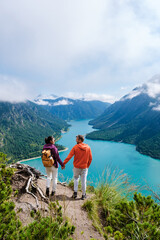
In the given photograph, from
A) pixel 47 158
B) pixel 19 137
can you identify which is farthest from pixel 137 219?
pixel 19 137

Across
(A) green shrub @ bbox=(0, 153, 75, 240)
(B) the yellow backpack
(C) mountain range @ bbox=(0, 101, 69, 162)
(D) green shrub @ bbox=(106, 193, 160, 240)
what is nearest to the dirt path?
(A) green shrub @ bbox=(0, 153, 75, 240)

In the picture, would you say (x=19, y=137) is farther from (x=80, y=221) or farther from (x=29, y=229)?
(x=29, y=229)

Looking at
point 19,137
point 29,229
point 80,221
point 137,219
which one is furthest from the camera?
point 19,137

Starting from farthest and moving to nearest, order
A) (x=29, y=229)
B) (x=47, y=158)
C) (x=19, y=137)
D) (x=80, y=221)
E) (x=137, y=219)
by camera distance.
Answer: (x=19, y=137) < (x=47, y=158) < (x=80, y=221) < (x=137, y=219) < (x=29, y=229)

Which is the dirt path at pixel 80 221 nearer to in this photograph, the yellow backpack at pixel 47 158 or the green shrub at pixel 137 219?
the green shrub at pixel 137 219

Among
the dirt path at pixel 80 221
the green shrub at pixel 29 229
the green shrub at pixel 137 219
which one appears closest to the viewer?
the green shrub at pixel 29 229

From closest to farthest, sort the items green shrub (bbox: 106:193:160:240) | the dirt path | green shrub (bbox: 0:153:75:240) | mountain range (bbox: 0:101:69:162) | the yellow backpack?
green shrub (bbox: 0:153:75:240) → green shrub (bbox: 106:193:160:240) → the dirt path → the yellow backpack → mountain range (bbox: 0:101:69:162)

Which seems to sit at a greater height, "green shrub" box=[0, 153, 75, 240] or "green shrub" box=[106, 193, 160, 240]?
"green shrub" box=[0, 153, 75, 240]

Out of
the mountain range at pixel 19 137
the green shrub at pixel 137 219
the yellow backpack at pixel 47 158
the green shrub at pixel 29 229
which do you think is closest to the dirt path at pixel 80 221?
the green shrub at pixel 29 229

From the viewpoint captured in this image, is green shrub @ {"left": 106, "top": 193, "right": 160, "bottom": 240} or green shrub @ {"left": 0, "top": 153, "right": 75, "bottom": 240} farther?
green shrub @ {"left": 106, "top": 193, "right": 160, "bottom": 240}

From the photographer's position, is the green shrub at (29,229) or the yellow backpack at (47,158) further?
the yellow backpack at (47,158)

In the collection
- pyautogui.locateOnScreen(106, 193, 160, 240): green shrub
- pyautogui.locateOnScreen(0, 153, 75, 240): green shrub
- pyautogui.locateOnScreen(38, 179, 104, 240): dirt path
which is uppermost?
pyautogui.locateOnScreen(0, 153, 75, 240): green shrub

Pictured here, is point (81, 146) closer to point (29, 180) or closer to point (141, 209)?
point (29, 180)

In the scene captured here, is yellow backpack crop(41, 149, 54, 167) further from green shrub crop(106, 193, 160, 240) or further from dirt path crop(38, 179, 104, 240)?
green shrub crop(106, 193, 160, 240)
